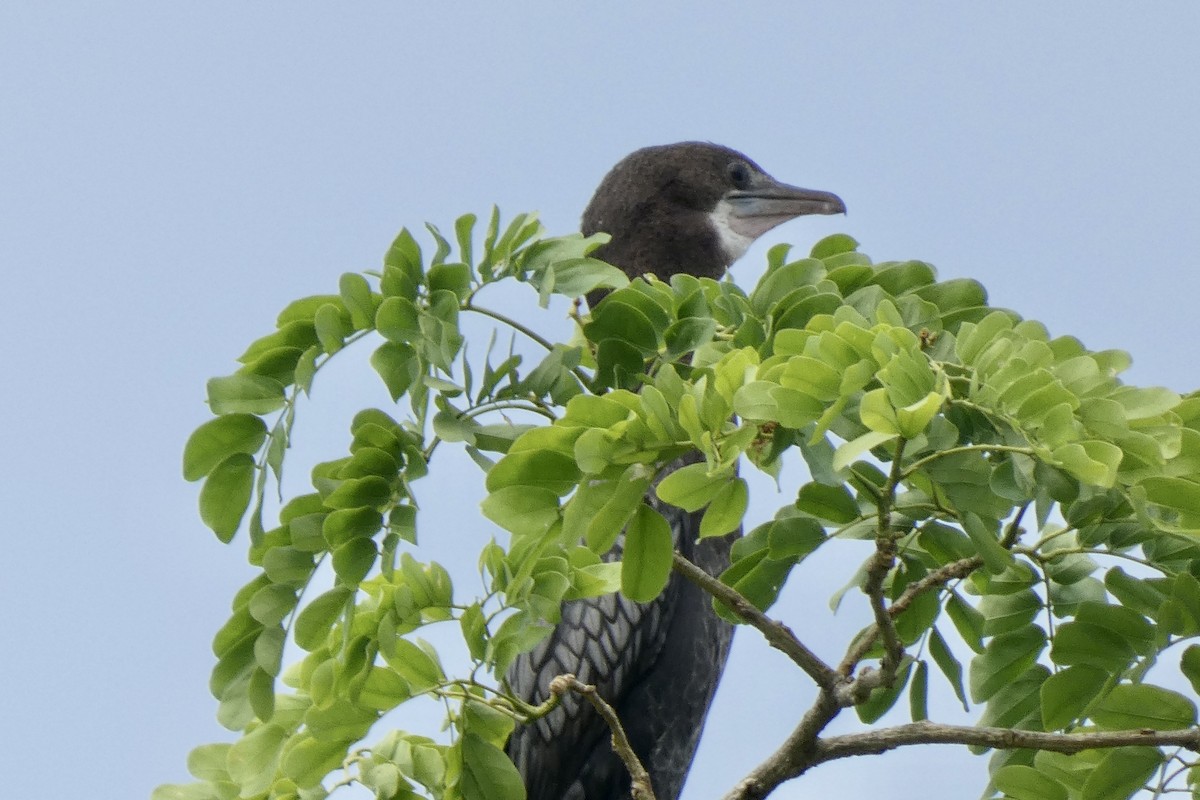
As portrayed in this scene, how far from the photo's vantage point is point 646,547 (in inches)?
80.2

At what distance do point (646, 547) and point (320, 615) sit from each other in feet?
1.80

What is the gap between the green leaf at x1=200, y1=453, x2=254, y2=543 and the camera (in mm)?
2293

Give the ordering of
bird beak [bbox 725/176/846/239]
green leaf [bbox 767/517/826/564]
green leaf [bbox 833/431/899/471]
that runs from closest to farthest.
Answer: green leaf [bbox 833/431/899/471]
green leaf [bbox 767/517/826/564]
bird beak [bbox 725/176/846/239]

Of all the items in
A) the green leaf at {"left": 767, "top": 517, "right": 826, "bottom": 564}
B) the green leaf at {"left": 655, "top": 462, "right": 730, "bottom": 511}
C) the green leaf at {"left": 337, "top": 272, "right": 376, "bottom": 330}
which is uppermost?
the green leaf at {"left": 337, "top": 272, "right": 376, "bottom": 330}

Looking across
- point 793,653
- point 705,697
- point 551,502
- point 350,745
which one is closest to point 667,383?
point 551,502

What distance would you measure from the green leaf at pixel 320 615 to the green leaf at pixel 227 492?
20cm

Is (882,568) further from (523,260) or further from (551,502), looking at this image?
(523,260)

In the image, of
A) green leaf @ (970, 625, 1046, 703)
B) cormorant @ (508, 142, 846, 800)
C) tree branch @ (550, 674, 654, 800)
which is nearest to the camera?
tree branch @ (550, 674, 654, 800)

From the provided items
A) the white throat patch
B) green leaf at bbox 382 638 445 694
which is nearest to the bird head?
the white throat patch

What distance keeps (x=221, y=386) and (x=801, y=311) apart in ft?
3.00

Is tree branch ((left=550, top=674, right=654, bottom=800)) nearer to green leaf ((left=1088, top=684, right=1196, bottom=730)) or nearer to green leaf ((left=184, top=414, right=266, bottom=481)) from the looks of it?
green leaf ((left=184, top=414, right=266, bottom=481))

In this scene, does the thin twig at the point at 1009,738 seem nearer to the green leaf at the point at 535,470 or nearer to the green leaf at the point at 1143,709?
the green leaf at the point at 1143,709

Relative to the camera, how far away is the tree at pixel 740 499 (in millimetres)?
1919

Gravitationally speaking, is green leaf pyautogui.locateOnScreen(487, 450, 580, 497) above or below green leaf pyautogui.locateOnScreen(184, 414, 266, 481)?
below
